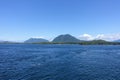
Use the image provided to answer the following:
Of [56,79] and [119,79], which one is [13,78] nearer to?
[56,79]

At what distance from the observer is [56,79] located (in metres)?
25.5

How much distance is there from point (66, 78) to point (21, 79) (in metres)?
8.36

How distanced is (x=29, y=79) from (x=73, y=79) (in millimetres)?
8132

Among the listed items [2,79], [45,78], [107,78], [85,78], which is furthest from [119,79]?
[2,79]

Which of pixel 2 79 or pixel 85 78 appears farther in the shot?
pixel 85 78

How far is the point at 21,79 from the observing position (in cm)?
2498

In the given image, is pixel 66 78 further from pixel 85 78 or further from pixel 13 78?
pixel 13 78

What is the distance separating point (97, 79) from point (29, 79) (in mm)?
12627

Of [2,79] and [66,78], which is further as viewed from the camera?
[66,78]

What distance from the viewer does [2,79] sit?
2466 centimetres

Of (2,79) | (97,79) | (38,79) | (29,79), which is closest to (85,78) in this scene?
(97,79)

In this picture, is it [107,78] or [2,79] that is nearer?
[2,79]

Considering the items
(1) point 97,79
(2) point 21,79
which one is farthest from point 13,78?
(1) point 97,79

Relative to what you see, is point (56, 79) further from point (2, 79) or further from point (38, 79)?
point (2, 79)
